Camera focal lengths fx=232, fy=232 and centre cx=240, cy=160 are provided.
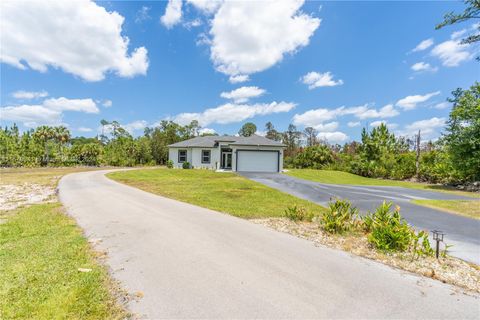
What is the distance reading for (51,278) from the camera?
356cm

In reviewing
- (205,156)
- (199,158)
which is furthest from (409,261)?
(199,158)

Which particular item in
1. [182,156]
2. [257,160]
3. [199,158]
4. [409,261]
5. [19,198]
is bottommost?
[19,198]

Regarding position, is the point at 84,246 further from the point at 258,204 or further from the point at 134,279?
the point at 258,204

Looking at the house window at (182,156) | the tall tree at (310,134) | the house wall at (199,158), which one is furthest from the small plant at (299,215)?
the tall tree at (310,134)

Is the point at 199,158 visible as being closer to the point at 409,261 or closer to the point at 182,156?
Answer: the point at 182,156

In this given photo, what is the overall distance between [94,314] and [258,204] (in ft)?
24.7

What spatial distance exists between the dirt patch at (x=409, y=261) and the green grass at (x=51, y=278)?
4403mm

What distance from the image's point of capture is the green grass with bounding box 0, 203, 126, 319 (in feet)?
9.29

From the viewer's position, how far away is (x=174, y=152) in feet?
94.6

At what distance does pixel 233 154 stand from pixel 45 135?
3310cm

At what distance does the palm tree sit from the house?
2270cm

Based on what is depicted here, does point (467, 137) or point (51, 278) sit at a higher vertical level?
point (467, 137)

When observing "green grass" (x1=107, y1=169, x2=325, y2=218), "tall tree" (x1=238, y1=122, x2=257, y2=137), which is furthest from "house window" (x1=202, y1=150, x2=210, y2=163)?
"tall tree" (x1=238, y1=122, x2=257, y2=137)

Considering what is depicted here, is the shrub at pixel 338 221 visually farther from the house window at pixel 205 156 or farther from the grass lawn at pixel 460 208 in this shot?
the house window at pixel 205 156
